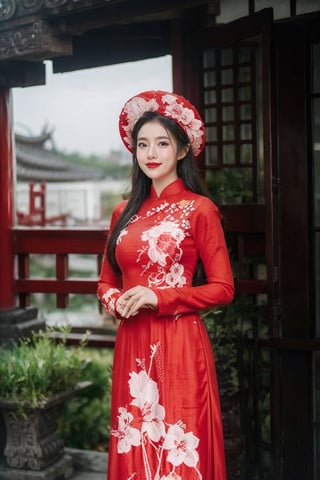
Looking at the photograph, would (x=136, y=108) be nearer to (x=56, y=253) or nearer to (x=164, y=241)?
(x=164, y=241)

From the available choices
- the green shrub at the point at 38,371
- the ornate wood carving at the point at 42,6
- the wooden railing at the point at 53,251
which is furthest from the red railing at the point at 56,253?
the ornate wood carving at the point at 42,6

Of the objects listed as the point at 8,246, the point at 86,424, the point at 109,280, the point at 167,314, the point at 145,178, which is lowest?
the point at 86,424

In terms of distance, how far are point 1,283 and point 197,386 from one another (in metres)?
2.50

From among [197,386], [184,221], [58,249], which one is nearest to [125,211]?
[184,221]

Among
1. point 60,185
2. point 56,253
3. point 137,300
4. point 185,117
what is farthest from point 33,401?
point 60,185

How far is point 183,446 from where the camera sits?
9.16ft

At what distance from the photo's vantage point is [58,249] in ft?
16.3

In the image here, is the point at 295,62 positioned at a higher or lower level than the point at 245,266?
higher

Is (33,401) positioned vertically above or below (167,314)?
below

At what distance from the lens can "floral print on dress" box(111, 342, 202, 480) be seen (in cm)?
279

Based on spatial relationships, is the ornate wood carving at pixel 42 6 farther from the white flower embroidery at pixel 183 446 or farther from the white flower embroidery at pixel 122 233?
the white flower embroidery at pixel 183 446

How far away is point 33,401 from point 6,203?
1423 mm

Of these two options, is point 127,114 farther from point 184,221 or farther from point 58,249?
point 58,249

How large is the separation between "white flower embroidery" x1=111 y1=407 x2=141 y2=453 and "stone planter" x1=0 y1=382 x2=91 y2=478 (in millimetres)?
1408
